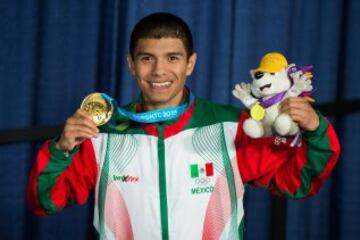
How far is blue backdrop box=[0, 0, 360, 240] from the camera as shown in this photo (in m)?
2.09

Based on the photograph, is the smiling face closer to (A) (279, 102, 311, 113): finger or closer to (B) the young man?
(B) the young man

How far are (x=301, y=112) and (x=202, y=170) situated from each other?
13.3 inches

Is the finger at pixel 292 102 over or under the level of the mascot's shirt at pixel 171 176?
over

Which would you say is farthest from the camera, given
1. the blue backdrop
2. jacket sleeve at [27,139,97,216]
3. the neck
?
the blue backdrop

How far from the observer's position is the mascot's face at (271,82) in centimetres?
134

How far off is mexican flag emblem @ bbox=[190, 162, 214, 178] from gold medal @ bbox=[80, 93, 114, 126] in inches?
10.2

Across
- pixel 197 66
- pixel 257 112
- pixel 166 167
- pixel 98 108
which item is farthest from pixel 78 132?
pixel 197 66

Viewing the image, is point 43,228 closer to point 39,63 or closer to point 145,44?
point 39,63

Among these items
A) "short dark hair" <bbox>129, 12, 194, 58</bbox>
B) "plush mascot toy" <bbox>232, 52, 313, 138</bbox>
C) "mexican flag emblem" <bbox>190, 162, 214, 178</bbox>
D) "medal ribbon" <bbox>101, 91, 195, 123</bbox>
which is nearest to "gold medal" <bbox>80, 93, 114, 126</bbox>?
"medal ribbon" <bbox>101, 91, 195, 123</bbox>

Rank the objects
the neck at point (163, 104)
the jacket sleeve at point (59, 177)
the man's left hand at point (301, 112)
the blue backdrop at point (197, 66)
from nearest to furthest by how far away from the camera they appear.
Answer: the man's left hand at point (301, 112)
the jacket sleeve at point (59, 177)
the neck at point (163, 104)
the blue backdrop at point (197, 66)

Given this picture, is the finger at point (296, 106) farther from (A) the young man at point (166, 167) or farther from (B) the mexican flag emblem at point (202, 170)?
(B) the mexican flag emblem at point (202, 170)

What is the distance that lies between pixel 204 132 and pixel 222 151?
0.23ft

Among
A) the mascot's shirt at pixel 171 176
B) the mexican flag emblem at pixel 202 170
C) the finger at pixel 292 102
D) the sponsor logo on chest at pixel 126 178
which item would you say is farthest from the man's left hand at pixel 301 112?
the sponsor logo on chest at pixel 126 178

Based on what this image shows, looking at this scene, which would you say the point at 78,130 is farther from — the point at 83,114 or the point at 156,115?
the point at 156,115
